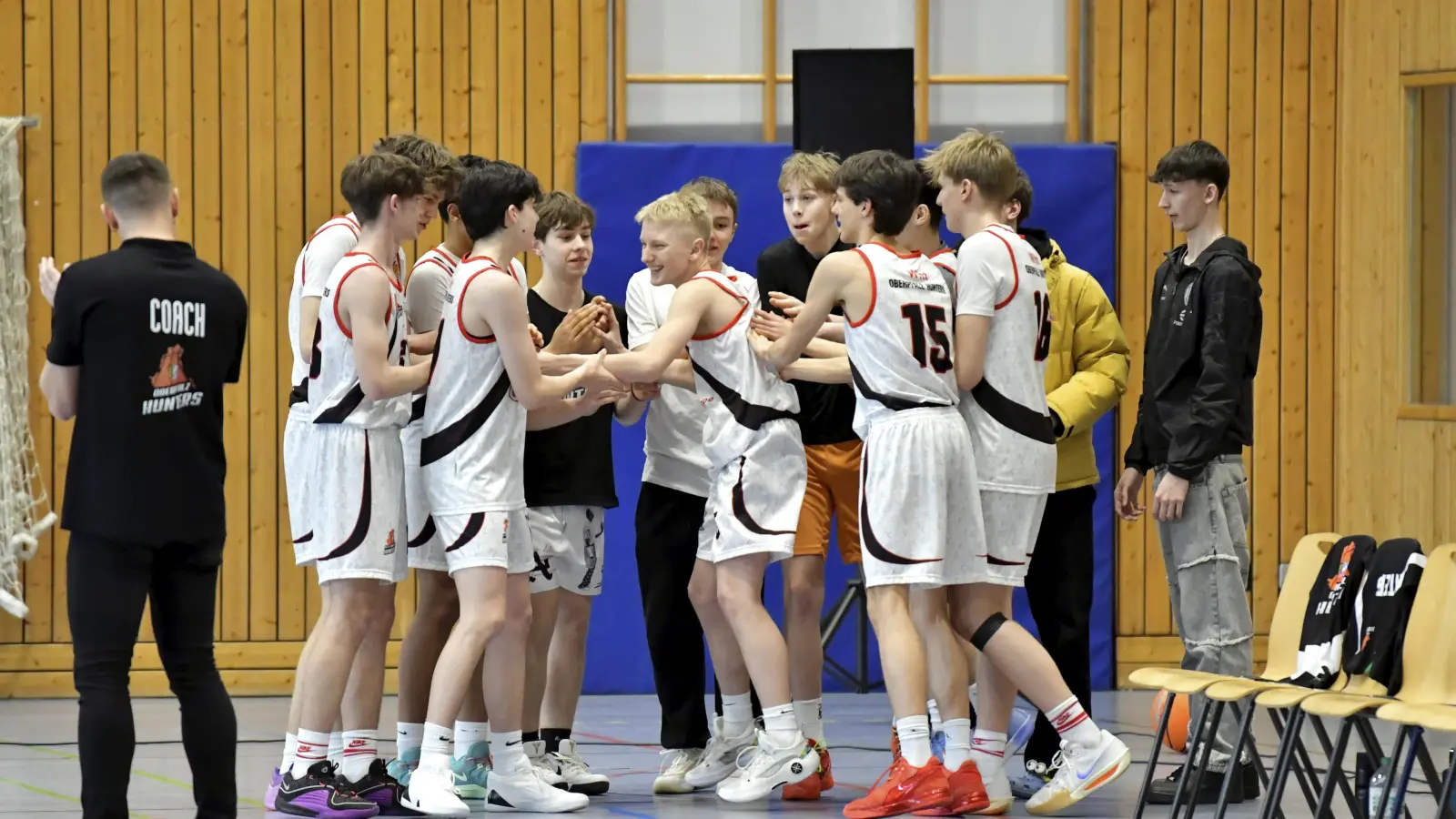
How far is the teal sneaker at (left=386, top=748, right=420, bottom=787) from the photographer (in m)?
4.84

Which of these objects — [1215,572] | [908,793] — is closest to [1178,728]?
[1215,572]

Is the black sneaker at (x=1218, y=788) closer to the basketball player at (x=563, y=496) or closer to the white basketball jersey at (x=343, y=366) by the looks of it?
the basketball player at (x=563, y=496)

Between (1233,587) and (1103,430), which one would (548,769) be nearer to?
(1233,587)

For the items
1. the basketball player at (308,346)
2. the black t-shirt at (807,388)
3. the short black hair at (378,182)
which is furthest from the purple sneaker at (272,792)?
the black t-shirt at (807,388)

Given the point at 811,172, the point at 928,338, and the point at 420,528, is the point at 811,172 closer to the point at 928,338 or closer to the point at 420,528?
the point at 928,338

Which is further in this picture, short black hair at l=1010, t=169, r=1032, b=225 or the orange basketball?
the orange basketball

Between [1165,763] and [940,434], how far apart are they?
1.80 m

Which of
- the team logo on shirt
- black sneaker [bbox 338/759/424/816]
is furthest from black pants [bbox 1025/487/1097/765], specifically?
the team logo on shirt

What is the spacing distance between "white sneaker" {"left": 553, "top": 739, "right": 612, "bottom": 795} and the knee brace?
48.8 inches

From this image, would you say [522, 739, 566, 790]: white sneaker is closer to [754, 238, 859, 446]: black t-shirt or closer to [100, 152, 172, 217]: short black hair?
[754, 238, 859, 446]: black t-shirt

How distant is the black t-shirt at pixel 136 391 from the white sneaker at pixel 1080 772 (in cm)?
231

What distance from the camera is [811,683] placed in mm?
5094

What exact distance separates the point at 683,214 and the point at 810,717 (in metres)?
1.55

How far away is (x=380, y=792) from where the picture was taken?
464cm
